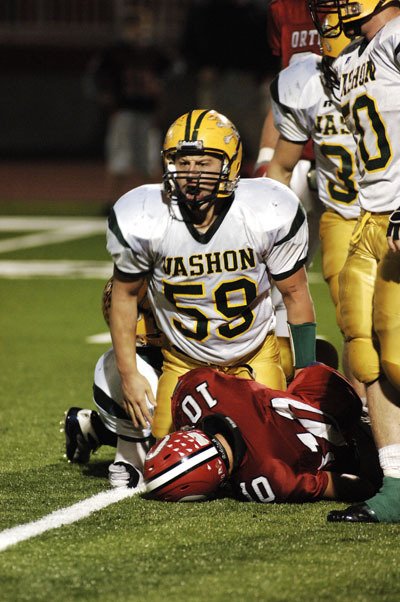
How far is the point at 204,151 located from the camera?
3996mm

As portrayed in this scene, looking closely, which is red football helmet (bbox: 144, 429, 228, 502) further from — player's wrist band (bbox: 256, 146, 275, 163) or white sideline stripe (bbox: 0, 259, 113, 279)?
white sideline stripe (bbox: 0, 259, 113, 279)

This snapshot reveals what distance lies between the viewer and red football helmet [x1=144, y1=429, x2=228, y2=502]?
3719 mm

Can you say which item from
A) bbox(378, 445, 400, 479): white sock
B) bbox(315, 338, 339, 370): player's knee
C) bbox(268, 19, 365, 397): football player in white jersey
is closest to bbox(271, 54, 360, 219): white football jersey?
bbox(268, 19, 365, 397): football player in white jersey

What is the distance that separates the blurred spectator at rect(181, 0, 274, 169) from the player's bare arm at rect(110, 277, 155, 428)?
32.5 ft

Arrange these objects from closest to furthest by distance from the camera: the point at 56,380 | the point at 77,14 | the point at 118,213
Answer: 1. the point at 118,213
2. the point at 56,380
3. the point at 77,14

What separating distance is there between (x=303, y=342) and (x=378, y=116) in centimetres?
74

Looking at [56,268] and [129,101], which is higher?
[129,101]

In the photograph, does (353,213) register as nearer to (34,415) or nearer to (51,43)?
(34,415)

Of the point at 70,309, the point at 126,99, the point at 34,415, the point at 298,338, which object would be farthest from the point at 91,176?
the point at 298,338

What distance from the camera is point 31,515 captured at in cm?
364

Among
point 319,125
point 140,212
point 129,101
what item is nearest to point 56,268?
point 129,101

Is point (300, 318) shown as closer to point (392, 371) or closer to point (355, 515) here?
point (392, 371)

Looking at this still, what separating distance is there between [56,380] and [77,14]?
16.3 meters

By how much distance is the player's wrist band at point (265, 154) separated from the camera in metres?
5.27
